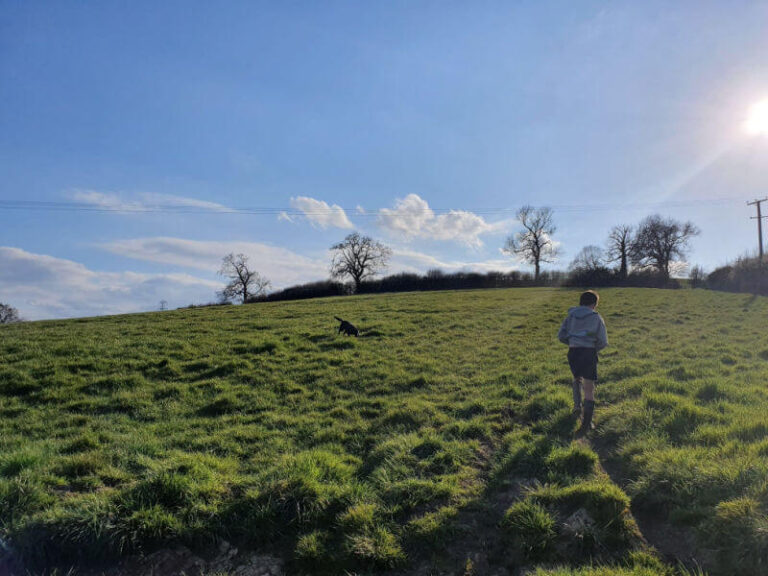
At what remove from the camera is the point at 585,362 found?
6879 mm

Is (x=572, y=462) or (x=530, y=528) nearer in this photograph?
(x=530, y=528)

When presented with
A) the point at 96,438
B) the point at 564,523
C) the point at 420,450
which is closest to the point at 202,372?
the point at 96,438

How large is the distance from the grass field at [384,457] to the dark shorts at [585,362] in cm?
90

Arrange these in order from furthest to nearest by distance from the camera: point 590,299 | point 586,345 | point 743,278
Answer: point 743,278 → point 590,299 → point 586,345

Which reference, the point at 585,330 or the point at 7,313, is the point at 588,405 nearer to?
the point at 585,330

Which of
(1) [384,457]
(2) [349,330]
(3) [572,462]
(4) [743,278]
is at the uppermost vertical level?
(4) [743,278]

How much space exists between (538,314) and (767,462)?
59.1 feet

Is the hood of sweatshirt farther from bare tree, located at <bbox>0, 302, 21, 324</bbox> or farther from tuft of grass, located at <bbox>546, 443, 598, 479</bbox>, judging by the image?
bare tree, located at <bbox>0, 302, 21, 324</bbox>

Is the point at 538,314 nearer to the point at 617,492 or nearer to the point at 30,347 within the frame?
the point at 617,492

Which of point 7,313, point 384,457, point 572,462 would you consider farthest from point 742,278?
point 7,313

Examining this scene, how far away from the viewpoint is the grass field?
3906 mm

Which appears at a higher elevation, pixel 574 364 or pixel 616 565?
pixel 574 364

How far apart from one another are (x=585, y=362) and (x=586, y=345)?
1.02ft

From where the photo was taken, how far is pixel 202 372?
11.2 metres
